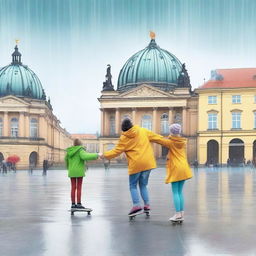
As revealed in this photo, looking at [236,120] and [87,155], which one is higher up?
[236,120]

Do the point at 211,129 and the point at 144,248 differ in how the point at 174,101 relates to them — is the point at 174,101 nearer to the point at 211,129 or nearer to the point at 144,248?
the point at 211,129

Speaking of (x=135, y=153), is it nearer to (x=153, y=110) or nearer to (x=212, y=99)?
(x=212, y=99)

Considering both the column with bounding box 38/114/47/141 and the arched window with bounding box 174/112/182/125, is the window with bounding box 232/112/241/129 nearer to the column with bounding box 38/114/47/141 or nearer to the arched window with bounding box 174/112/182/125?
the arched window with bounding box 174/112/182/125

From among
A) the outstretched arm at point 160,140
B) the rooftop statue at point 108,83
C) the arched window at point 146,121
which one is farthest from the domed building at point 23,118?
the outstretched arm at point 160,140

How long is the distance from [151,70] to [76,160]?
9572 centimetres

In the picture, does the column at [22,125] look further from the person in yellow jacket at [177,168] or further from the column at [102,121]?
the person in yellow jacket at [177,168]

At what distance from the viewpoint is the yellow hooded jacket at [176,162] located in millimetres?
10422

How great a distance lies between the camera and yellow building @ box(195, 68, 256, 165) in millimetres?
85188

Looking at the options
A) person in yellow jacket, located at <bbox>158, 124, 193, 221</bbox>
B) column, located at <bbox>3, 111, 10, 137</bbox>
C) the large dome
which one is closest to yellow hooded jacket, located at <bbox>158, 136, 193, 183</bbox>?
person in yellow jacket, located at <bbox>158, 124, 193, 221</bbox>

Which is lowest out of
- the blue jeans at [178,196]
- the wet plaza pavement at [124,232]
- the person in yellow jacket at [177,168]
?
the wet plaza pavement at [124,232]

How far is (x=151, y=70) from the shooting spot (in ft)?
350

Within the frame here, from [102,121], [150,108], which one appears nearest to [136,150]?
[150,108]

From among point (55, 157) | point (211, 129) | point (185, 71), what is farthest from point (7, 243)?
point (55, 157)

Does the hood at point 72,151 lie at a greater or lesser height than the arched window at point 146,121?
lesser
